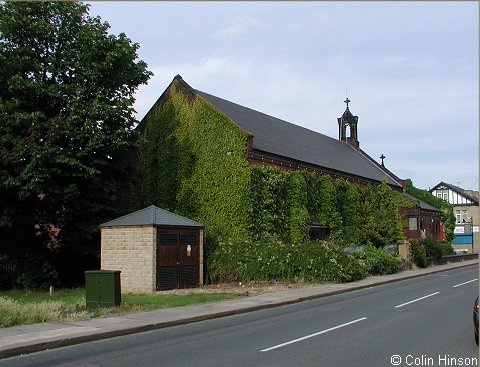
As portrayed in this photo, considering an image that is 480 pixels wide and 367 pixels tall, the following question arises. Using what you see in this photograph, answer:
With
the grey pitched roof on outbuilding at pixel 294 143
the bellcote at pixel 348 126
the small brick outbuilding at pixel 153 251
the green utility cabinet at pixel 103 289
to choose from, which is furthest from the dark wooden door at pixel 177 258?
the bellcote at pixel 348 126

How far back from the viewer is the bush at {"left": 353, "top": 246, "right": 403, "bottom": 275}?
1202 inches

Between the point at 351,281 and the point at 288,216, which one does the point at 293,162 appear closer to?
the point at 288,216

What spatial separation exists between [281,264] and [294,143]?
18388 millimetres

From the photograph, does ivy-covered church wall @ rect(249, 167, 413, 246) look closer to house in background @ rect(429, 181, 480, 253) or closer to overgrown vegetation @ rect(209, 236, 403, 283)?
overgrown vegetation @ rect(209, 236, 403, 283)

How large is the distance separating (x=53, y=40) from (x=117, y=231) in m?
11.3

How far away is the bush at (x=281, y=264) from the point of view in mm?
25281

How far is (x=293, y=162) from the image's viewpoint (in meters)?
37.1

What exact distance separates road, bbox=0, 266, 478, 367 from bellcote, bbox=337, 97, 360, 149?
47.7m

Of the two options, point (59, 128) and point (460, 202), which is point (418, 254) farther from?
point (460, 202)

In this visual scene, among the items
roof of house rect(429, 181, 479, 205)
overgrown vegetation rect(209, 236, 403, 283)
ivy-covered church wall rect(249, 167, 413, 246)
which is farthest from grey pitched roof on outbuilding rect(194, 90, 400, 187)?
roof of house rect(429, 181, 479, 205)

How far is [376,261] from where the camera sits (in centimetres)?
3092

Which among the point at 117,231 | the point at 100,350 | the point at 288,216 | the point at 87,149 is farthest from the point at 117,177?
the point at 100,350

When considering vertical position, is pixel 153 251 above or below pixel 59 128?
below

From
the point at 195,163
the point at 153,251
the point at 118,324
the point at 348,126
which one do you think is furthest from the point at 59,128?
the point at 348,126
